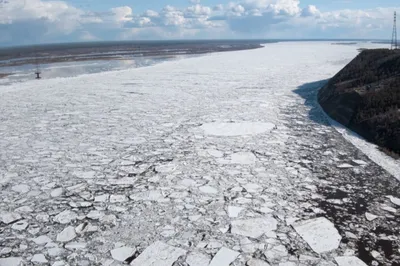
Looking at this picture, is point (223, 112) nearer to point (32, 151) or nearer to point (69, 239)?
point (32, 151)

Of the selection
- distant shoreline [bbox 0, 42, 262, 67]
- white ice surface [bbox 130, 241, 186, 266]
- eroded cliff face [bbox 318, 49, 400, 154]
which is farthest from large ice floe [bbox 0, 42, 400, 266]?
distant shoreline [bbox 0, 42, 262, 67]

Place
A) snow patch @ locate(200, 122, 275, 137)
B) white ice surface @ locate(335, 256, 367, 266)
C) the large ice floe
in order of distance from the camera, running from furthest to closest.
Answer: snow patch @ locate(200, 122, 275, 137) < the large ice floe < white ice surface @ locate(335, 256, 367, 266)

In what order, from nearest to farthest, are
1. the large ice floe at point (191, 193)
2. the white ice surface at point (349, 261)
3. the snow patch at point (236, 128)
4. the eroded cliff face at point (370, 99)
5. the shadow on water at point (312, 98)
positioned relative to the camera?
1. the white ice surface at point (349, 261)
2. the large ice floe at point (191, 193)
3. the eroded cliff face at point (370, 99)
4. the snow patch at point (236, 128)
5. the shadow on water at point (312, 98)

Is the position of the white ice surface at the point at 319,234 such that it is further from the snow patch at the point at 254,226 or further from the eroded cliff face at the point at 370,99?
the eroded cliff face at the point at 370,99

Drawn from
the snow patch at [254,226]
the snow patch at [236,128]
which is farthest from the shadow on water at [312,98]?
the snow patch at [254,226]

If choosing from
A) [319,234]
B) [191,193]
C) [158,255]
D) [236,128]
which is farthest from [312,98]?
[158,255]

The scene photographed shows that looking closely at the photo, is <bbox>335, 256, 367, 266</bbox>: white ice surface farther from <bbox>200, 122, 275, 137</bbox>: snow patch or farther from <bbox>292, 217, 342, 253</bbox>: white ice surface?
<bbox>200, 122, 275, 137</bbox>: snow patch
